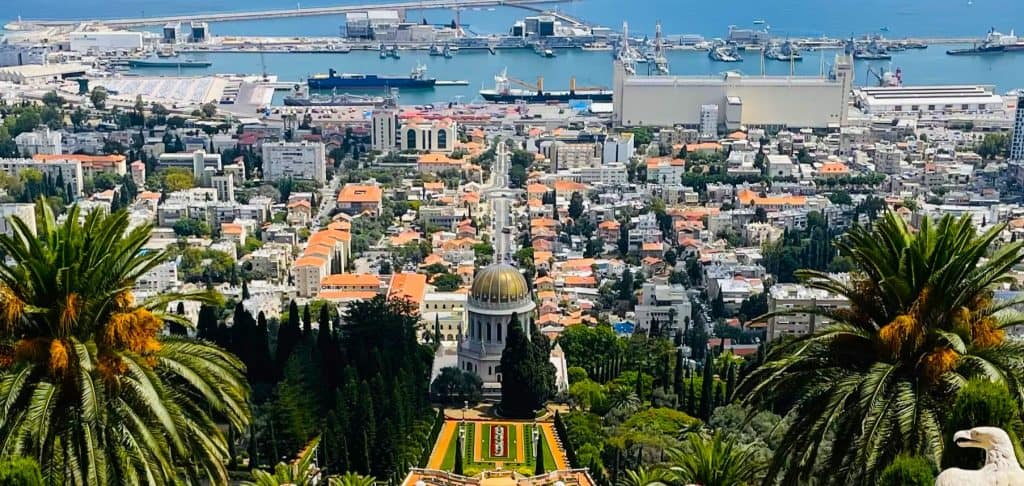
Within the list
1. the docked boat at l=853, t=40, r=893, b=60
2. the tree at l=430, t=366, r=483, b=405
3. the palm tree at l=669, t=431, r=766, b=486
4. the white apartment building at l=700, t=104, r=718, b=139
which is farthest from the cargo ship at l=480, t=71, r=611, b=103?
the palm tree at l=669, t=431, r=766, b=486

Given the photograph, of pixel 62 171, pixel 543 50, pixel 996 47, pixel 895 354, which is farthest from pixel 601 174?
pixel 996 47

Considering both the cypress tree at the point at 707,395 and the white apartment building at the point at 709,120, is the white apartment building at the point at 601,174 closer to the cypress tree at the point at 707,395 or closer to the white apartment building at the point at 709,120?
the white apartment building at the point at 709,120

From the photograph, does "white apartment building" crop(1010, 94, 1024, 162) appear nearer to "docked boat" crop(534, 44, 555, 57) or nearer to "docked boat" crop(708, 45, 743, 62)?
"docked boat" crop(708, 45, 743, 62)

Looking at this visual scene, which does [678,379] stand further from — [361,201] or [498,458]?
[361,201]

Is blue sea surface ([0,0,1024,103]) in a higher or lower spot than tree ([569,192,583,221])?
higher

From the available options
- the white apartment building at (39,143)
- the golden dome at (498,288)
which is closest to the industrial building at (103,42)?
the white apartment building at (39,143)

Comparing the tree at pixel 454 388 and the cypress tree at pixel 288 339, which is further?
the tree at pixel 454 388

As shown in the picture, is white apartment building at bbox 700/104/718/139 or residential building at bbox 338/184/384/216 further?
white apartment building at bbox 700/104/718/139
